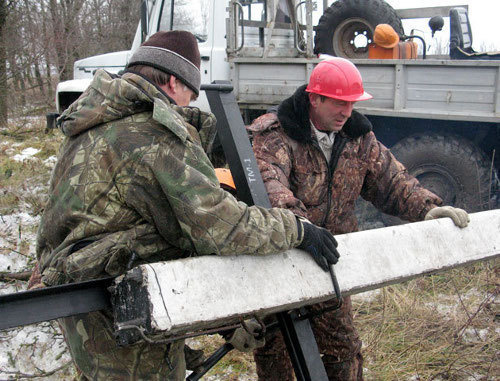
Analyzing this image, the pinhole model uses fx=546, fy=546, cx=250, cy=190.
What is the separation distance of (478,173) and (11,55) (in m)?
10.5

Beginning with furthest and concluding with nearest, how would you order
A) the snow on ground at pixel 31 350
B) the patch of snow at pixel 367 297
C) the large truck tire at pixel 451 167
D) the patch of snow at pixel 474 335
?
the large truck tire at pixel 451 167, the patch of snow at pixel 367 297, the patch of snow at pixel 474 335, the snow on ground at pixel 31 350

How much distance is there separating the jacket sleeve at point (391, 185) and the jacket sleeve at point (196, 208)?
4.17ft

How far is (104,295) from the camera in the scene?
1.65 meters

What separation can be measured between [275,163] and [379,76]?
302 centimetres

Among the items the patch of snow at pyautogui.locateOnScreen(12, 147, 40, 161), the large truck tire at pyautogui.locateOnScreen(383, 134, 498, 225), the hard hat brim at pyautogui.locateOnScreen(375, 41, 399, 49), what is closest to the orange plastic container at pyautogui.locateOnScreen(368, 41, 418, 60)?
the hard hat brim at pyautogui.locateOnScreen(375, 41, 399, 49)

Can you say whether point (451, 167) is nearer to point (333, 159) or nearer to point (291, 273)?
point (333, 159)

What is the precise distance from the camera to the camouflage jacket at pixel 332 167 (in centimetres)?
279

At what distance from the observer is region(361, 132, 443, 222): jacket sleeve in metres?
2.84

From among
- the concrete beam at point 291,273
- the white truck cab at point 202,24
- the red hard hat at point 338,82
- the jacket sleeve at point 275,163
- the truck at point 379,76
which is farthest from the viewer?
the white truck cab at point 202,24

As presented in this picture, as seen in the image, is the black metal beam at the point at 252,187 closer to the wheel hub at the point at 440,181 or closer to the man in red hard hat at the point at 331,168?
the man in red hard hat at the point at 331,168

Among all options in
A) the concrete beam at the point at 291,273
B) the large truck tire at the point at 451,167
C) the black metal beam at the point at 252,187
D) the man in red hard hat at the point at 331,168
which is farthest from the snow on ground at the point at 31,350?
the large truck tire at the point at 451,167

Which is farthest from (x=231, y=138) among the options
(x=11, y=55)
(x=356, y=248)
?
(x=11, y=55)

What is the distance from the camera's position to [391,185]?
293cm

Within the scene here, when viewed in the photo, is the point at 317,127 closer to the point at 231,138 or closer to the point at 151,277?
the point at 231,138
